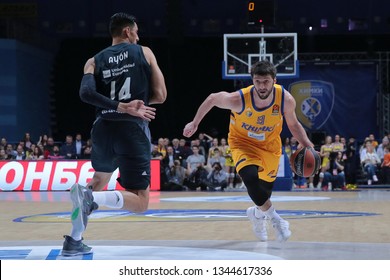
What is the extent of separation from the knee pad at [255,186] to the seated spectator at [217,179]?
13427 mm

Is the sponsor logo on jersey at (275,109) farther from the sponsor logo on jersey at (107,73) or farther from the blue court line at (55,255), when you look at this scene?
the blue court line at (55,255)

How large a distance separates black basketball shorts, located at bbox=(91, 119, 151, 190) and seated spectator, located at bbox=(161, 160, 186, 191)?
14540 mm

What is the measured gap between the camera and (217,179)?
21188 mm

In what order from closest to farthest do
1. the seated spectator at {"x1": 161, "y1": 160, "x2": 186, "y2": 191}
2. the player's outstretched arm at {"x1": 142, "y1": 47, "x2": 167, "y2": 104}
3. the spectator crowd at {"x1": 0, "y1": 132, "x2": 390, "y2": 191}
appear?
1. the player's outstretched arm at {"x1": 142, "y1": 47, "x2": 167, "y2": 104}
2. the seated spectator at {"x1": 161, "y1": 160, "x2": 186, "y2": 191}
3. the spectator crowd at {"x1": 0, "y1": 132, "x2": 390, "y2": 191}

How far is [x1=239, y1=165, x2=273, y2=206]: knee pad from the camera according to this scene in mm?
7539

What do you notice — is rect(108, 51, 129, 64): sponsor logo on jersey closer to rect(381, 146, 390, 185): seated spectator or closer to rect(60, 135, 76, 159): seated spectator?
rect(60, 135, 76, 159): seated spectator

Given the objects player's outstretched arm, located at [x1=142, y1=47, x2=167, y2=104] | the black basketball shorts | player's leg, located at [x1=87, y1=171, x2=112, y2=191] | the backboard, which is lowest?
player's leg, located at [x1=87, y1=171, x2=112, y2=191]

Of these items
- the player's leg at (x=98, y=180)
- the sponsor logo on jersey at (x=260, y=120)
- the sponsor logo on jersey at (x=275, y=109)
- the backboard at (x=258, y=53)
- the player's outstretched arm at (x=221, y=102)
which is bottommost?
the player's leg at (x=98, y=180)

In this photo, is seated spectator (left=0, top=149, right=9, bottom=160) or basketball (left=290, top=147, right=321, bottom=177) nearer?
basketball (left=290, top=147, right=321, bottom=177)

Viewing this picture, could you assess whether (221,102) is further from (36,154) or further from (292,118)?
(36,154)

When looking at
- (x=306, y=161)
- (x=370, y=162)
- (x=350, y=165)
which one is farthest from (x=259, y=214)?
(x=350, y=165)

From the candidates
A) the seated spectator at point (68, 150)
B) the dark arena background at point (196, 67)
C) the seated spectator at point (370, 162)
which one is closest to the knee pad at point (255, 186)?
the dark arena background at point (196, 67)

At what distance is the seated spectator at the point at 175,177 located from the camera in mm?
21000

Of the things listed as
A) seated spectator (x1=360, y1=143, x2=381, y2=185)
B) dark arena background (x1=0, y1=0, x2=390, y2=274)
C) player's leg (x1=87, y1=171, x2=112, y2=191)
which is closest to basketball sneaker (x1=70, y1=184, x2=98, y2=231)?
player's leg (x1=87, y1=171, x2=112, y2=191)
